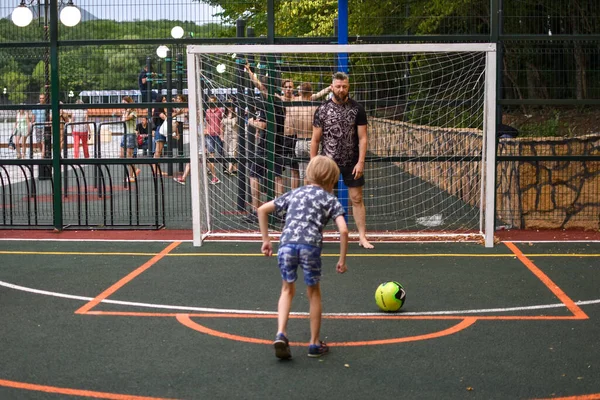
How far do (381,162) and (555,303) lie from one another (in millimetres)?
4528

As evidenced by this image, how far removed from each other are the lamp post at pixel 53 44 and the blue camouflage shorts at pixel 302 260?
699cm

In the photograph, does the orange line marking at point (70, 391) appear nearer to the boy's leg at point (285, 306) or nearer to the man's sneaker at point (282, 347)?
the man's sneaker at point (282, 347)

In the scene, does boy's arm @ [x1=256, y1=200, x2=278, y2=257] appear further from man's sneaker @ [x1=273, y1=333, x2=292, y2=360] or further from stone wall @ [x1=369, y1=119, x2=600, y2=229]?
stone wall @ [x1=369, y1=119, x2=600, y2=229]

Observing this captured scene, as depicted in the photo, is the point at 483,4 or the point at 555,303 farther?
the point at 483,4

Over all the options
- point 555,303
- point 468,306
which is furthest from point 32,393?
point 555,303

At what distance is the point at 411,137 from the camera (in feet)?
44.7

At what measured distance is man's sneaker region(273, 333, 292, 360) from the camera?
6336 millimetres

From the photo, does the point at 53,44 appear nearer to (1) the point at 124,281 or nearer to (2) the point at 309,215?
(1) the point at 124,281

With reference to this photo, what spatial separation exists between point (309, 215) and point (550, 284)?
3.69m

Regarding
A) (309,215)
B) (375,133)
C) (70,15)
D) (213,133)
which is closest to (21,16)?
(70,15)

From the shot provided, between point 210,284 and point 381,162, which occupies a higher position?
point 381,162

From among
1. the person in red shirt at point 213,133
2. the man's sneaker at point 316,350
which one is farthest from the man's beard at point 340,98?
the man's sneaker at point 316,350

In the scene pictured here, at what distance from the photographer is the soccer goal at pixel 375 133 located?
1197 centimetres

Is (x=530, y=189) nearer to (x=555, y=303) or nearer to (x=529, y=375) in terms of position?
(x=555, y=303)
